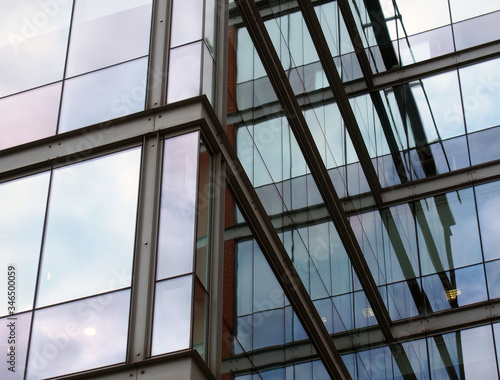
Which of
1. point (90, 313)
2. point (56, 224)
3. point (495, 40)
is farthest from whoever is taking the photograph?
point (495, 40)

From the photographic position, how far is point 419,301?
26359 millimetres

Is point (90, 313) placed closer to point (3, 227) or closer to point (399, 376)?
point (3, 227)

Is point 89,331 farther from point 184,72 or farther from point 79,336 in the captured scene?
point 184,72

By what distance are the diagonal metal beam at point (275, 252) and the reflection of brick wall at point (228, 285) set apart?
434 mm

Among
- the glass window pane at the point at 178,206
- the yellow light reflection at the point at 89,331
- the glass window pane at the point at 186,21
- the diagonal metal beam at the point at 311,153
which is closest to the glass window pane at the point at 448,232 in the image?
the diagonal metal beam at the point at 311,153

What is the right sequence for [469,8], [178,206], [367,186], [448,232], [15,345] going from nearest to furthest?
[15,345] → [178,206] → [367,186] → [448,232] → [469,8]

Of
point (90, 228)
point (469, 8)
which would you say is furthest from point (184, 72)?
point (469, 8)

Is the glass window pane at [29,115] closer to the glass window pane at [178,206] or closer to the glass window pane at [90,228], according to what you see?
the glass window pane at [90,228]

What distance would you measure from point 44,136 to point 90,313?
3.63 m

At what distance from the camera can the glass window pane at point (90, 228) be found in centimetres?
1260

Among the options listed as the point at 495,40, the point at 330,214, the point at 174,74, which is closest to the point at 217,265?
the point at 174,74

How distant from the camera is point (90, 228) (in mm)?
13086

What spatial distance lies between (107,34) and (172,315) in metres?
5.73

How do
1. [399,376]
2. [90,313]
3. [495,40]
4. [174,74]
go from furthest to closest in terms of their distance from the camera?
[495,40], [399,376], [174,74], [90,313]
